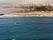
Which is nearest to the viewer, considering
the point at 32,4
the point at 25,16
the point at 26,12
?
the point at 25,16

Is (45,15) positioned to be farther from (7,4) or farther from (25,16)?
(7,4)

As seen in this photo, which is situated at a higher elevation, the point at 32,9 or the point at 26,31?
the point at 32,9

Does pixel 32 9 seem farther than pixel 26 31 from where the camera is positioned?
Yes

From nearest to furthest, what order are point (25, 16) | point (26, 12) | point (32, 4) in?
point (25, 16)
point (26, 12)
point (32, 4)

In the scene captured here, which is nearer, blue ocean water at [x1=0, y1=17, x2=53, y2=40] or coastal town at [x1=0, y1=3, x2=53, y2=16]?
blue ocean water at [x1=0, y1=17, x2=53, y2=40]

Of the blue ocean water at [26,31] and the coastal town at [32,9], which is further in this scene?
the coastal town at [32,9]

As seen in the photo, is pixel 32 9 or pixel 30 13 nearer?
pixel 30 13

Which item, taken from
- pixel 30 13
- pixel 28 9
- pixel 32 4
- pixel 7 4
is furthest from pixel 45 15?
pixel 7 4
